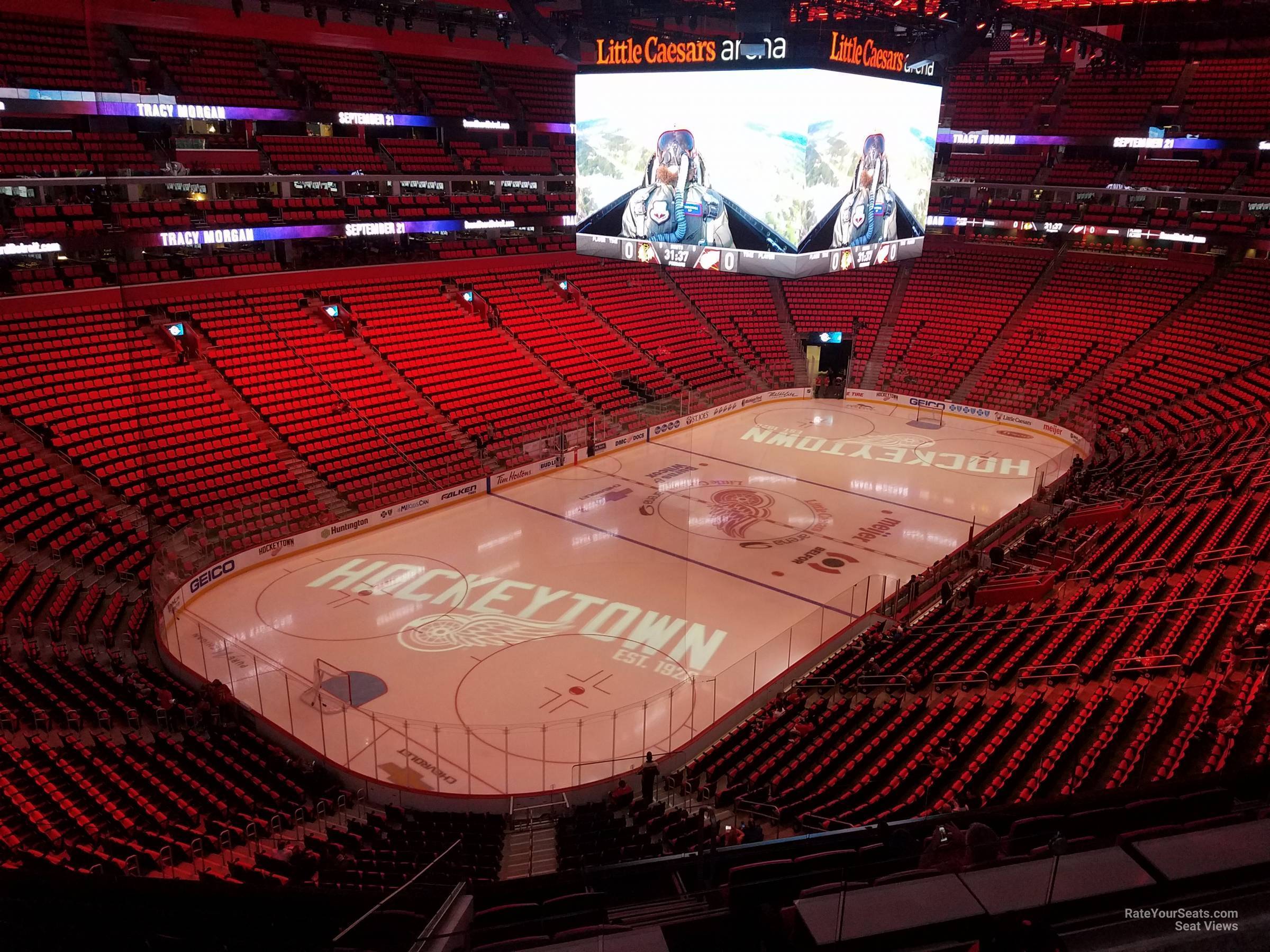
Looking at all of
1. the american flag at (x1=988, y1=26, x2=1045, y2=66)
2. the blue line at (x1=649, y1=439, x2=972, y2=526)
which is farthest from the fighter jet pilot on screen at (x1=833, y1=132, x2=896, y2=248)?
the american flag at (x1=988, y1=26, x2=1045, y2=66)

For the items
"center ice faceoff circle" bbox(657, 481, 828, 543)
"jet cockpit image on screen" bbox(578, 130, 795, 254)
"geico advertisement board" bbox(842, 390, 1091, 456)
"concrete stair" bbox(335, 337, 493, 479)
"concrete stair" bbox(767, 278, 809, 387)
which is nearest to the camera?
"jet cockpit image on screen" bbox(578, 130, 795, 254)

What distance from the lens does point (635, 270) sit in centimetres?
3575

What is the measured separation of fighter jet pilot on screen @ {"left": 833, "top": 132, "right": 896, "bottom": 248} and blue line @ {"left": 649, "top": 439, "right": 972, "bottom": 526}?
10085mm

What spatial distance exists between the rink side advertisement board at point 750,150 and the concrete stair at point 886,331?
20.7 m

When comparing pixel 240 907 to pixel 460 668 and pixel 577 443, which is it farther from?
pixel 577 443

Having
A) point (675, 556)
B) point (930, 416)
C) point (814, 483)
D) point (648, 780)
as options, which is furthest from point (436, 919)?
point (930, 416)

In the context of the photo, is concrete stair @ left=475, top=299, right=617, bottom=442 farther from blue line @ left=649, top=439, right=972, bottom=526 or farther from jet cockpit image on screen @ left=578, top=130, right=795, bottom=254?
jet cockpit image on screen @ left=578, top=130, right=795, bottom=254

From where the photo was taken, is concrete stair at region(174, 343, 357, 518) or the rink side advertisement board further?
concrete stair at region(174, 343, 357, 518)

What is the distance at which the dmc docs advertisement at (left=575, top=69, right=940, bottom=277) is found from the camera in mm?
10602

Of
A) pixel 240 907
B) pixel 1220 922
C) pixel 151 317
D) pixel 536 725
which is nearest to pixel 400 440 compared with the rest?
pixel 151 317

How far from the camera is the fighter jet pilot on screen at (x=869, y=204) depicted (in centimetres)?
1145

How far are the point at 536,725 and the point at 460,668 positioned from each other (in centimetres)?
215

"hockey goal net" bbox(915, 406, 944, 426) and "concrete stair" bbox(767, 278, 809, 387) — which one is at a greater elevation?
"concrete stair" bbox(767, 278, 809, 387)

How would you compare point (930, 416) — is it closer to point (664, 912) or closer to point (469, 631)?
point (469, 631)
